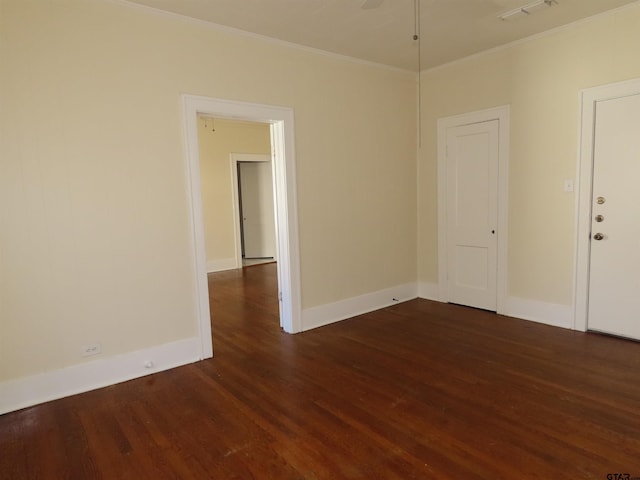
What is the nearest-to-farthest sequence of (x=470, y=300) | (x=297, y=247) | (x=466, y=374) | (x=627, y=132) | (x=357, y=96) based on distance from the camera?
(x=466, y=374)
(x=627, y=132)
(x=297, y=247)
(x=357, y=96)
(x=470, y=300)

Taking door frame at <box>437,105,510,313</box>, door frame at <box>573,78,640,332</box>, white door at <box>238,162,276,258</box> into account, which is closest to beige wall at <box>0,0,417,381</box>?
door frame at <box>437,105,510,313</box>

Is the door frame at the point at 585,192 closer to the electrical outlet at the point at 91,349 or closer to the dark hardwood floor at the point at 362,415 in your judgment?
the dark hardwood floor at the point at 362,415

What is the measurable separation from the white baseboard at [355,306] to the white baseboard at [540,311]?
118 cm

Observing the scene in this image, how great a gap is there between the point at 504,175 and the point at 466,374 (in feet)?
7.48

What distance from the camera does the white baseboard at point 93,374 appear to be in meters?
2.61

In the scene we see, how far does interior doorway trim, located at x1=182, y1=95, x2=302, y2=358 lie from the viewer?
321 centimetres

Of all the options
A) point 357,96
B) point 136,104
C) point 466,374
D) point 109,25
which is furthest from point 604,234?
point 109,25

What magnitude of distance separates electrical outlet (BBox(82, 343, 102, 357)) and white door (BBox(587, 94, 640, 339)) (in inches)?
169

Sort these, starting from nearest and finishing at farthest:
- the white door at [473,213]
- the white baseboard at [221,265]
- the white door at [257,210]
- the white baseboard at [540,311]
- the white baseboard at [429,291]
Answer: the white baseboard at [540,311] → the white door at [473,213] → the white baseboard at [429,291] → the white baseboard at [221,265] → the white door at [257,210]

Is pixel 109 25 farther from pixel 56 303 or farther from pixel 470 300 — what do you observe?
pixel 470 300

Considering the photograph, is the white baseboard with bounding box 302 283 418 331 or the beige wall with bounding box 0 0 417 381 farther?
the white baseboard with bounding box 302 283 418 331

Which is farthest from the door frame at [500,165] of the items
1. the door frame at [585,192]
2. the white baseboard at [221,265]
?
the white baseboard at [221,265]

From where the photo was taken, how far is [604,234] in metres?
3.50

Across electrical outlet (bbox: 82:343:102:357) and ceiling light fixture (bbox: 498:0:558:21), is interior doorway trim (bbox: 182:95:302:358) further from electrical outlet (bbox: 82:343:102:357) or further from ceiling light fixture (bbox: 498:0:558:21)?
ceiling light fixture (bbox: 498:0:558:21)
